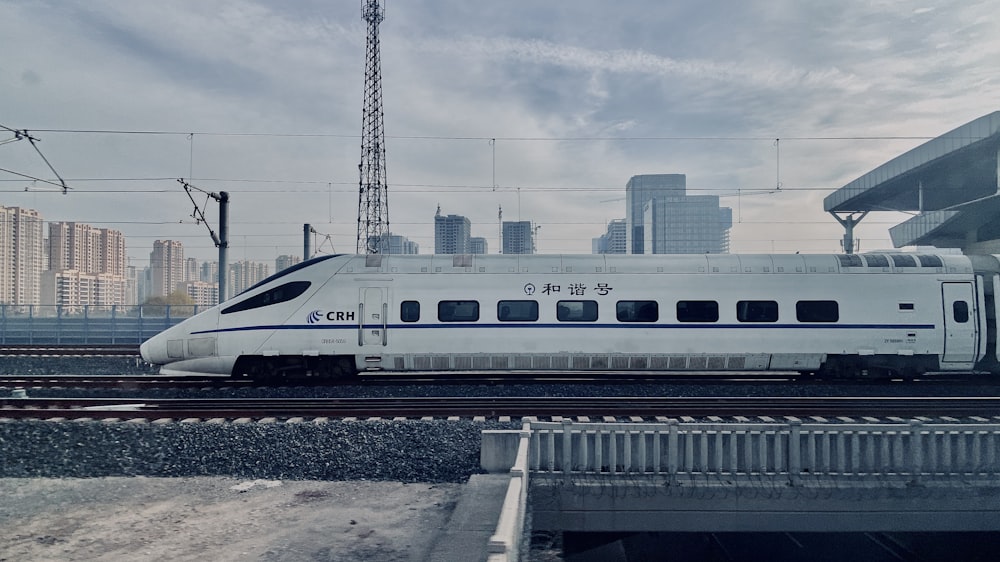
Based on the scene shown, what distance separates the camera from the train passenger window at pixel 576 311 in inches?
582

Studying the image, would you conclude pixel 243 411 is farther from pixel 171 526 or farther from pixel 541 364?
pixel 541 364

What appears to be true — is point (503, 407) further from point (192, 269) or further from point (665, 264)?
point (192, 269)

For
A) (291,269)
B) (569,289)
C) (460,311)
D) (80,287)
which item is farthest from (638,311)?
(80,287)

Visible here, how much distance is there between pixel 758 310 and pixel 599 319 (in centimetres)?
409

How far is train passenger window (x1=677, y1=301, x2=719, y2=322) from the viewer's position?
48.4 feet

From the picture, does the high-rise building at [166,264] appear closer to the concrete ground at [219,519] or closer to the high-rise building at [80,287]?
the high-rise building at [80,287]

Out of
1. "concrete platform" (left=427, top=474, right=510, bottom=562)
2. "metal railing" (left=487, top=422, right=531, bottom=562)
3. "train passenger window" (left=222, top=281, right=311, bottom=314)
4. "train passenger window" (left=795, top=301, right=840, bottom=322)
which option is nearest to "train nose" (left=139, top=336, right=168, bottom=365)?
"train passenger window" (left=222, top=281, right=311, bottom=314)

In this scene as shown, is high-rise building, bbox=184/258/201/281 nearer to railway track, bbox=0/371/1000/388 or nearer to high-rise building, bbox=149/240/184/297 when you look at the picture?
high-rise building, bbox=149/240/184/297

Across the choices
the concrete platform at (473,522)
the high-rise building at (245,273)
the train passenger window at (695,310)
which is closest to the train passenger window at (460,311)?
the train passenger window at (695,310)

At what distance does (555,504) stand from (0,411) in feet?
37.4

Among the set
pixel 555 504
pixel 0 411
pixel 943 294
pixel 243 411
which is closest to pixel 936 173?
pixel 943 294

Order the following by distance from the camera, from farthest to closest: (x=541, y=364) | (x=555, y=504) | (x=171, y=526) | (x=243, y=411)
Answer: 1. (x=541, y=364)
2. (x=243, y=411)
3. (x=555, y=504)
4. (x=171, y=526)

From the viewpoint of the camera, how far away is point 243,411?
11.6 m

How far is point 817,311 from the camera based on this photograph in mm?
14812
